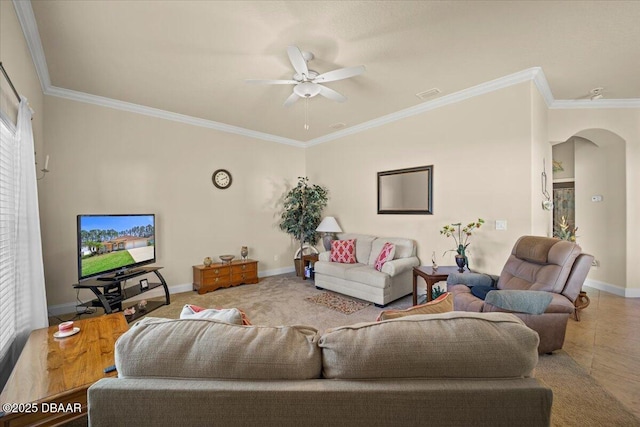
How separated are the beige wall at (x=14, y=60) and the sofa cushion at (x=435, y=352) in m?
2.59

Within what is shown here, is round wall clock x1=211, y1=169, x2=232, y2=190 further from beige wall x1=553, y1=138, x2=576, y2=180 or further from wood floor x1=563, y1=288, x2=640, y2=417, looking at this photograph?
beige wall x1=553, y1=138, x2=576, y2=180

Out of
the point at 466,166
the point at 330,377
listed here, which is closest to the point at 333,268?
the point at 466,166

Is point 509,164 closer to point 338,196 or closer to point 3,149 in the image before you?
point 338,196

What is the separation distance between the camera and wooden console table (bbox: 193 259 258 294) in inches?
165

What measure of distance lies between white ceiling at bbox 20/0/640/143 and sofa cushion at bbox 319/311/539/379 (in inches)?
87.9

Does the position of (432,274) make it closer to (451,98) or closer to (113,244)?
(451,98)


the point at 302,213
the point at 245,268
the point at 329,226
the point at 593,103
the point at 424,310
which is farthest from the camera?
the point at 302,213

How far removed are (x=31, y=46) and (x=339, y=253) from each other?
163 inches

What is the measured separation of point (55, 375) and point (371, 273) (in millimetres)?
3058

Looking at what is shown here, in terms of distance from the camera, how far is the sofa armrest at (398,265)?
3.57m

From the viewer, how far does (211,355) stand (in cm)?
80

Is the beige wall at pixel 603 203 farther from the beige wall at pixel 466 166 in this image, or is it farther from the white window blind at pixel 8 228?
the white window blind at pixel 8 228

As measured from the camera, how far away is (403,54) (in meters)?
2.63

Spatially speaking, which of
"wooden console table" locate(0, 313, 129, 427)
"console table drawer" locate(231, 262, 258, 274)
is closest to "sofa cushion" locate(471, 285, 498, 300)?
"wooden console table" locate(0, 313, 129, 427)
